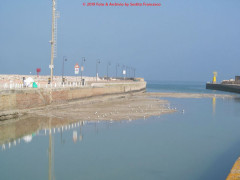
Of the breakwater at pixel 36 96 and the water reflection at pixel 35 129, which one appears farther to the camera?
the breakwater at pixel 36 96

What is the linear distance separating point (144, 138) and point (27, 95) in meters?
12.4

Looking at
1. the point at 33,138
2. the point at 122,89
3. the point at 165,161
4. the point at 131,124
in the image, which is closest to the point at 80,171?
the point at 165,161

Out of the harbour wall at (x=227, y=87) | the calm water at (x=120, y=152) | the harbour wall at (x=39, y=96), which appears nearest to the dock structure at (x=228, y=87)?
the harbour wall at (x=227, y=87)

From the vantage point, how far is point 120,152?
53.2 feet

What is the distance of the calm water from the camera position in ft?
43.0

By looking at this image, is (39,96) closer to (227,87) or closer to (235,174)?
(235,174)

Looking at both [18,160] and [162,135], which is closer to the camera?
[18,160]

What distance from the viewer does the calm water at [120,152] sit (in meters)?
13.1

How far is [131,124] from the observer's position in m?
23.9

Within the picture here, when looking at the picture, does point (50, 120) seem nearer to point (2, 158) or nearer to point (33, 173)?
point (2, 158)

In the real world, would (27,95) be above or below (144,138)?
above

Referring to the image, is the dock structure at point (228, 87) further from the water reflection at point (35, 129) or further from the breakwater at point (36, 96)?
the water reflection at point (35, 129)

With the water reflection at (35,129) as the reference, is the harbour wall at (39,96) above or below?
above

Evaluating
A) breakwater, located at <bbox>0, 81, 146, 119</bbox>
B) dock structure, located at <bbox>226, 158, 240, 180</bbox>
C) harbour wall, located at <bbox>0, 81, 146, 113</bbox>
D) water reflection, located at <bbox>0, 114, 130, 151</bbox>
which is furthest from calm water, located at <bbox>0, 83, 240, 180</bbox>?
harbour wall, located at <bbox>0, 81, 146, 113</bbox>
